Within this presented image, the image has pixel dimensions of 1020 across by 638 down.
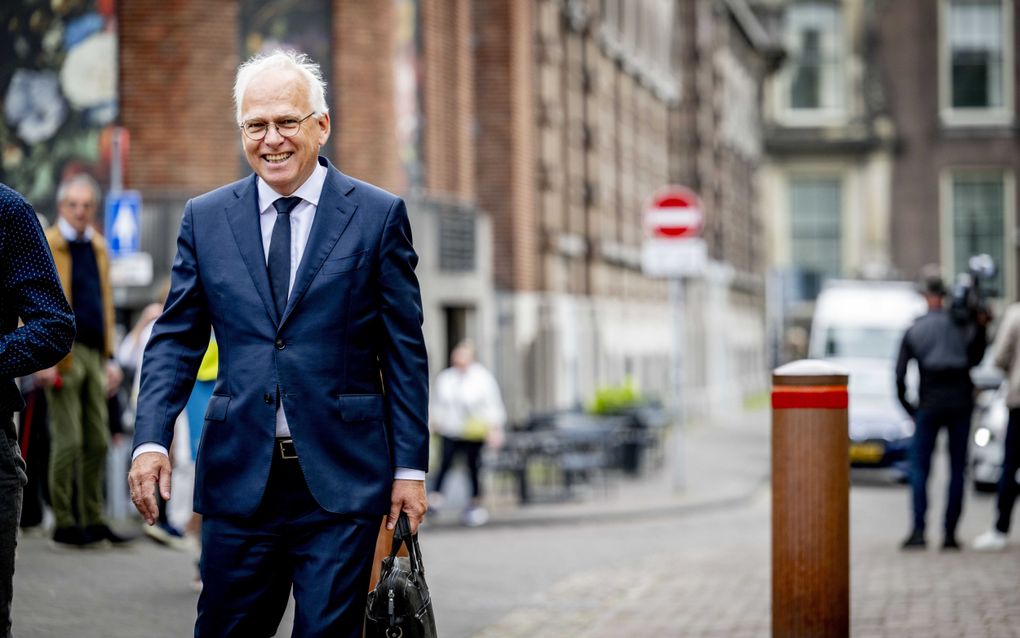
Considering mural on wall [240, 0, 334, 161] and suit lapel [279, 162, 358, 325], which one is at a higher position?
mural on wall [240, 0, 334, 161]

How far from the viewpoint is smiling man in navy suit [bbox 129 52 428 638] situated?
445 centimetres

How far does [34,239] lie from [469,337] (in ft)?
59.7

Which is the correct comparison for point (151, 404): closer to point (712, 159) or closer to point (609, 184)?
point (609, 184)

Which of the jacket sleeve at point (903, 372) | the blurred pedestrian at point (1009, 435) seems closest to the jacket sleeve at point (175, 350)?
the blurred pedestrian at point (1009, 435)

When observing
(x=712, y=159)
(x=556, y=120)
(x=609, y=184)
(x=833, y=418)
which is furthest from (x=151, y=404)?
(x=712, y=159)

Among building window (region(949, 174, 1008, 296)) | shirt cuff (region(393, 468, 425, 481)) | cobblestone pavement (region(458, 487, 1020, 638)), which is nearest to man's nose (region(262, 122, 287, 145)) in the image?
shirt cuff (region(393, 468, 425, 481))

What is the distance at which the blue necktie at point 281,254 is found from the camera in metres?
4.55

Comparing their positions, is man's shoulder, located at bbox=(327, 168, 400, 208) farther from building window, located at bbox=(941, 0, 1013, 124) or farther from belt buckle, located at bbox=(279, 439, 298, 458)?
building window, located at bbox=(941, 0, 1013, 124)

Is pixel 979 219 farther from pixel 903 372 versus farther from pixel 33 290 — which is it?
pixel 33 290

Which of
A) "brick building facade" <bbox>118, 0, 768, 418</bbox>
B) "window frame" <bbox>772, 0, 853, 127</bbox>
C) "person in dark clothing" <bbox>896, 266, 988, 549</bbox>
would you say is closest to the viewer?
"person in dark clothing" <bbox>896, 266, 988, 549</bbox>

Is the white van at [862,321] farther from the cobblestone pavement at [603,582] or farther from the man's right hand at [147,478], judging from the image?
Result: the man's right hand at [147,478]

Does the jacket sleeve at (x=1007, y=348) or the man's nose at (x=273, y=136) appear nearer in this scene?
the man's nose at (x=273, y=136)

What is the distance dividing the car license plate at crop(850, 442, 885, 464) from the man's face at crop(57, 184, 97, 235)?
520 inches

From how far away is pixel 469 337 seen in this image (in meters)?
22.8
